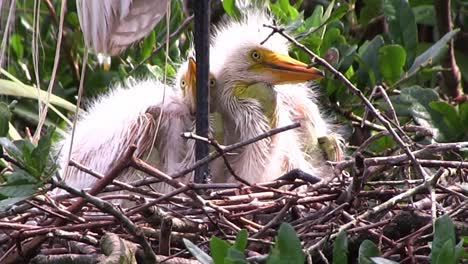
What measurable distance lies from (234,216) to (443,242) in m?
0.49

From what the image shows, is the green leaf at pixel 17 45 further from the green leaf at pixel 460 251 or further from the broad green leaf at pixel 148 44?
the green leaf at pixel 460 251

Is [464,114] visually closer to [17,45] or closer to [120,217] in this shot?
[120,217]

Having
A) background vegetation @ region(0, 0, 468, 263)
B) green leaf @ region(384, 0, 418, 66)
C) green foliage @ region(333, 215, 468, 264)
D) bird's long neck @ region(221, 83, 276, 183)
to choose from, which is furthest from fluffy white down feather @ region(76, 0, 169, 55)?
green foliage @ region(333, 215, 468, 264)

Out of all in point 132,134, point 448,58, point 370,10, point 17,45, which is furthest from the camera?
point 17,45

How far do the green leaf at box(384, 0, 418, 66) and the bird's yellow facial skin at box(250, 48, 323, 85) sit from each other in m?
0.26

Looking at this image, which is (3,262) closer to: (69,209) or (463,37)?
(69,209)

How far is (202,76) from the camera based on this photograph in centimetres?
256

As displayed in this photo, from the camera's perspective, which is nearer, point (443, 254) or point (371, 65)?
point (443, 254)

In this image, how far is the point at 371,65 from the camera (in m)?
2.78

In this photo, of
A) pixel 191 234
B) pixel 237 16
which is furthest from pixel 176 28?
pixel 191 234

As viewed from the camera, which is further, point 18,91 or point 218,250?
point 18,91

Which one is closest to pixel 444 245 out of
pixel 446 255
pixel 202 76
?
pixel 446 255

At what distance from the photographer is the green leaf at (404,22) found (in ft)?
9.25

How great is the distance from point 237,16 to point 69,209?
1018 millimetres
